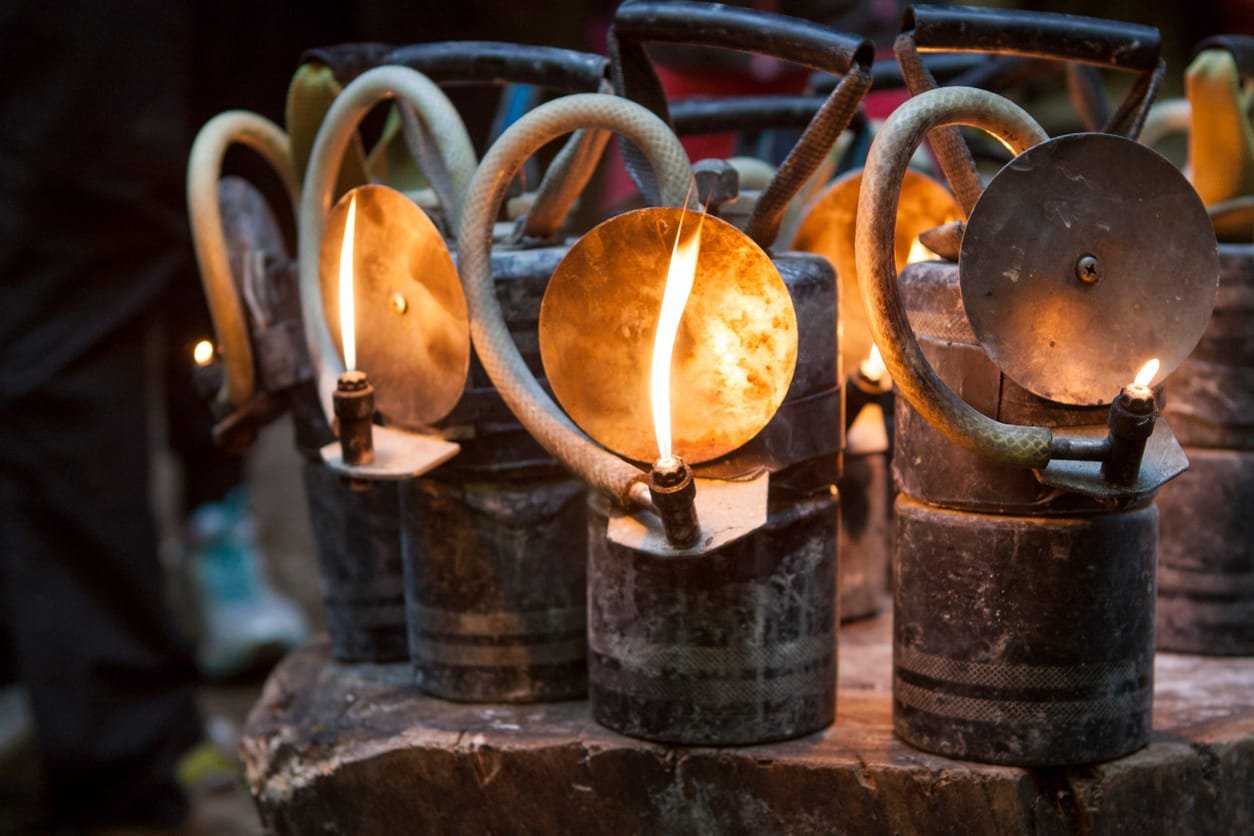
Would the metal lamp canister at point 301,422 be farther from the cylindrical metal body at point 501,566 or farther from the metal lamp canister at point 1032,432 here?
the metal lamp canister at point 1032,432

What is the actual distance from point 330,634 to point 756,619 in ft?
1.92

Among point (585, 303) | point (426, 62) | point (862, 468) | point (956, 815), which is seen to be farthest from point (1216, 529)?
point (426, 62)

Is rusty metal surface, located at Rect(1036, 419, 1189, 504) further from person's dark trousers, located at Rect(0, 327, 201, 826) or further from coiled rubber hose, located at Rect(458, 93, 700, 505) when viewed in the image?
person's dark trousers, located at Rect(0, 327, 201, 826)

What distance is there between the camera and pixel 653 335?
45.1 inches

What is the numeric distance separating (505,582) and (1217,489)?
0.68 m

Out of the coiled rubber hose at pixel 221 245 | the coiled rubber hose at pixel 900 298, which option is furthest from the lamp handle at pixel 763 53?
the coiled rubber hose at pixel 221 245

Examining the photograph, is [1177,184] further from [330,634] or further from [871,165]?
[330,634]

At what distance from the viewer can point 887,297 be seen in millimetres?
1056

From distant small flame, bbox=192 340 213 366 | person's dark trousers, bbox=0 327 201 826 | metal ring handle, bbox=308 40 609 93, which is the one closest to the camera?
metal ring handle, bbox=308 40 609 93

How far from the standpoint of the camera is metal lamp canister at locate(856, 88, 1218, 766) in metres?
1.07

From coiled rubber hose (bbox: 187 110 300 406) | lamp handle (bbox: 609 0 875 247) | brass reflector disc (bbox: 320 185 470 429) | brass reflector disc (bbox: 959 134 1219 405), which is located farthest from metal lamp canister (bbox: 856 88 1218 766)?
coiled rubber hose (bbox: 187 110 300 406)

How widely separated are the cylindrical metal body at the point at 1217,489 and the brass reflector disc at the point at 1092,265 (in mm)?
348

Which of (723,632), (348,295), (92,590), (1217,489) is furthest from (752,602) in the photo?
(92,590)

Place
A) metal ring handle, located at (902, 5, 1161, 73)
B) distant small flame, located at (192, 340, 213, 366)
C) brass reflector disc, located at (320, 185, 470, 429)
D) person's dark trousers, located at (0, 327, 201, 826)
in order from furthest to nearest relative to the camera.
Answer: person's dark trousers, located at (0, 327, 201, 826)
distant small flame, located at (192, 340, 213, 366)
brass reflector disc, located at (320, 185, 470, 429)
metal ring handle, located at (902, 5, 1161, 73)
